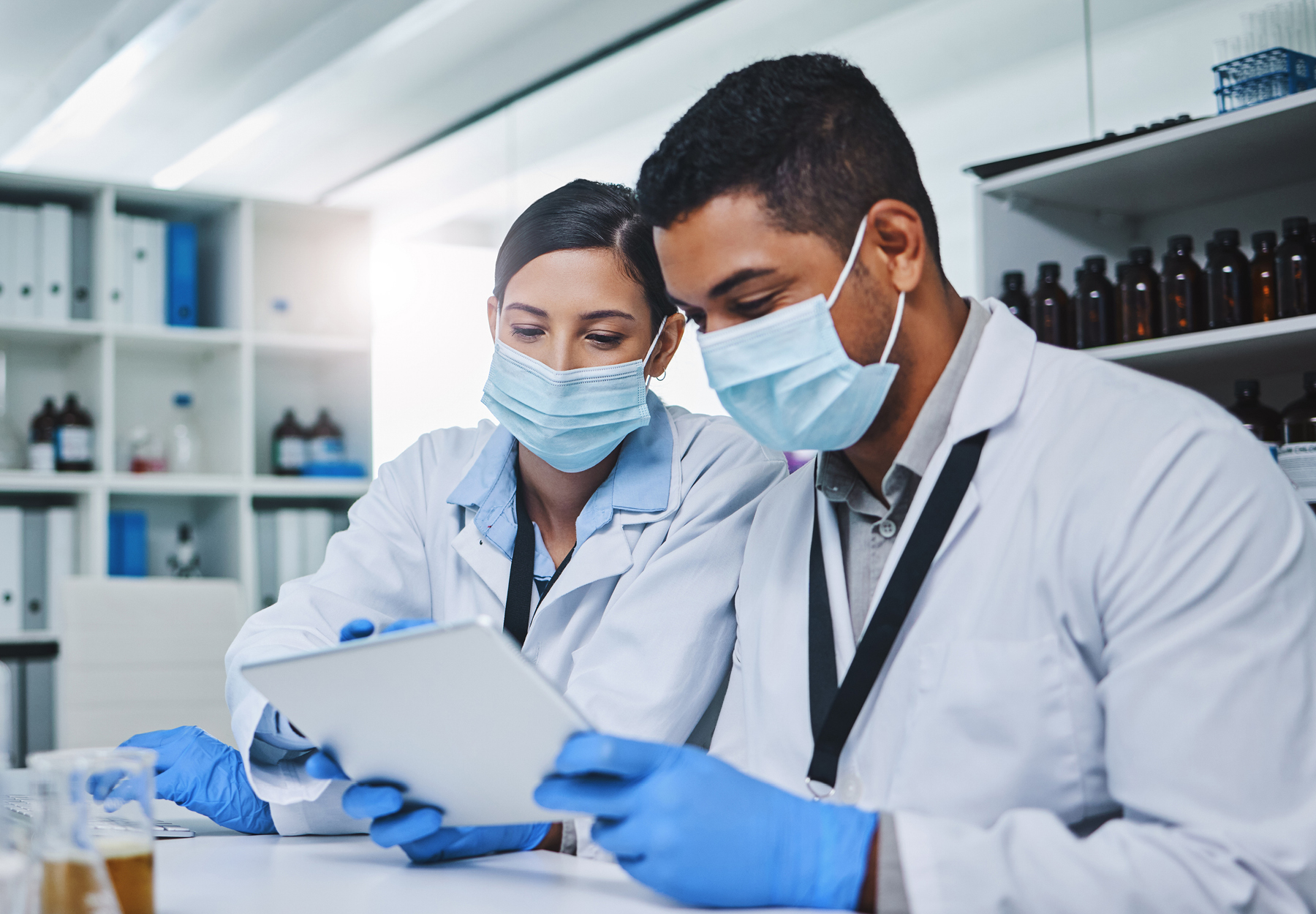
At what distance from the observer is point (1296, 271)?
222 centimetres

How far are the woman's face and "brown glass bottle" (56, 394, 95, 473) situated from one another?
7.94 feet

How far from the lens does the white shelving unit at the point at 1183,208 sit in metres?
2.26

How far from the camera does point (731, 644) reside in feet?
4.66

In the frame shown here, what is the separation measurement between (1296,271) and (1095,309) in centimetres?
41

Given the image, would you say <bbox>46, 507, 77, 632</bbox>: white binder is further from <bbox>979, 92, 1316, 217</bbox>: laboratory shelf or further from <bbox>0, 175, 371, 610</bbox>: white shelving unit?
<bbox>979, 92, 1316, 217</bbox>: laboratory shelf

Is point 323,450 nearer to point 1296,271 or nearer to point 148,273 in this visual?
point 148,273

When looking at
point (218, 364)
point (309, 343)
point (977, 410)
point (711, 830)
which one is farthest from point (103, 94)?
point (711, 830)

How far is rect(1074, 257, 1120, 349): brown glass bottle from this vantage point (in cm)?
252

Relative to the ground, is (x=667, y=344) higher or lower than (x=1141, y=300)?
lower

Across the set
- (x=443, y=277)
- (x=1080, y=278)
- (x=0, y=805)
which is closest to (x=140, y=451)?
(x=443, y=277)

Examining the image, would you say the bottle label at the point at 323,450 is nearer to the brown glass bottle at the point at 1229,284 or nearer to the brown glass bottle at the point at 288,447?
the brown glass bottle at the point at 288,447

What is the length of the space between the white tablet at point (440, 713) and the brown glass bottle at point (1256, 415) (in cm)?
184

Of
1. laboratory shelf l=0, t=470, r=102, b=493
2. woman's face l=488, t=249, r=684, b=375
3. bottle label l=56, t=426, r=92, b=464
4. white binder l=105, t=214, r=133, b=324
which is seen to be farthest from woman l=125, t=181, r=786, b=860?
white binder l=105, t=214, r=133, b=324

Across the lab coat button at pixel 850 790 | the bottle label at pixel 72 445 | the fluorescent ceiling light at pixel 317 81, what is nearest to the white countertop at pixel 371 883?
the lab coat button at pixel 850 790
